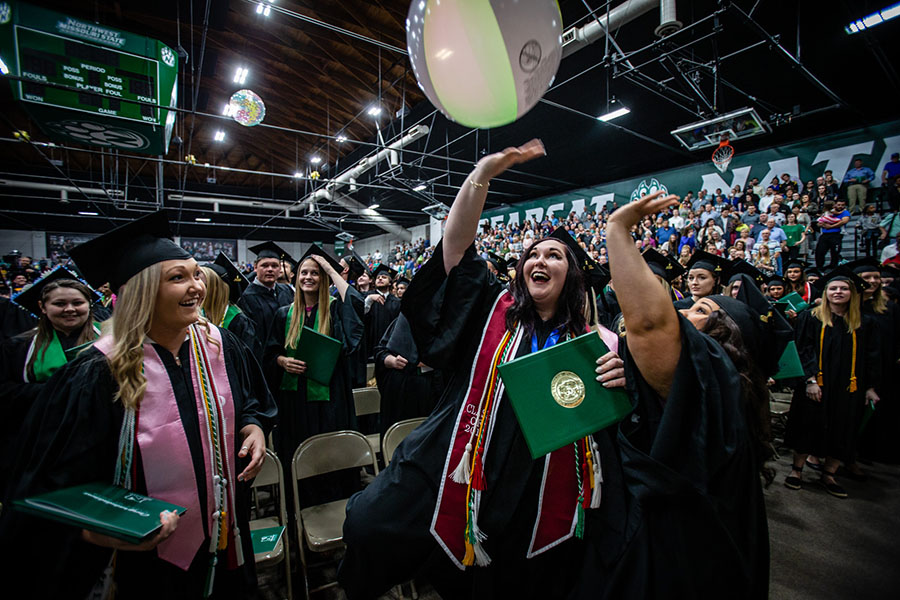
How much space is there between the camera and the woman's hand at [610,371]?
47.1 inches

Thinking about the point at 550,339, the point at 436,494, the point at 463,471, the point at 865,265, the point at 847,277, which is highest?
the point at 865,265

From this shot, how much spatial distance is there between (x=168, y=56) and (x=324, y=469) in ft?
19.3

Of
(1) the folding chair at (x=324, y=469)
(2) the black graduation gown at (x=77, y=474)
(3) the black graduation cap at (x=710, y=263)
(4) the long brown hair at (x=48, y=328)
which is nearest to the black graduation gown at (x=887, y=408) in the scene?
(3) the black graduation cap at (x=710, y=263)

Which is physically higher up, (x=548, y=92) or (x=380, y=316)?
(x=548, y=92)

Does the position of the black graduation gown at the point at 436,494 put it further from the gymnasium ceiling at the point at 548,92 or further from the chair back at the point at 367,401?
the gymnasium ceiling at the point at 548,92

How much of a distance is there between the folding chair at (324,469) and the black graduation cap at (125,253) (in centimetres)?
154

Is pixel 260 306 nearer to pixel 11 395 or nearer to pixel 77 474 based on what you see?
pixel 11 395

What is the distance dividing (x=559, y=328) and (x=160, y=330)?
4.85ft

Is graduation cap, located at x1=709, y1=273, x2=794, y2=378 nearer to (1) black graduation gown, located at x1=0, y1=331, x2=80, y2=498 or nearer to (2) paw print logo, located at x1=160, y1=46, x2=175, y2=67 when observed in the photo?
(1) black graduation gown, located at x1=0, y1=331, x2=80, y2=498

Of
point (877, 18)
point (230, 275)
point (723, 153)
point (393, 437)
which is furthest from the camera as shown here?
point (723, 153)

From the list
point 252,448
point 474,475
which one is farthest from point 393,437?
point 474,475

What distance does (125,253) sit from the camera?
1373 millimetres

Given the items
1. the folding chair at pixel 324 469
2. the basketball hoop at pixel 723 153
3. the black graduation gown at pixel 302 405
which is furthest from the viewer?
the basketball hoop at pixel 723 153

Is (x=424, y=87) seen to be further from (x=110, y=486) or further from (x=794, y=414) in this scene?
(x=794, y=414)
